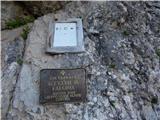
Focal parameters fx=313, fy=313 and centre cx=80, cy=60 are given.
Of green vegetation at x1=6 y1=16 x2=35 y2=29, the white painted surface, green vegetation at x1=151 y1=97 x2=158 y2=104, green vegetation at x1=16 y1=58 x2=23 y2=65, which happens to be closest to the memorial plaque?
the white painted surface

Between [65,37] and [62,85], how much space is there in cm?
67

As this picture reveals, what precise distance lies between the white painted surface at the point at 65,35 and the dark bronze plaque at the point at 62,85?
0.41 metres

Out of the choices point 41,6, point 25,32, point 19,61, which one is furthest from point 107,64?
point 41,6

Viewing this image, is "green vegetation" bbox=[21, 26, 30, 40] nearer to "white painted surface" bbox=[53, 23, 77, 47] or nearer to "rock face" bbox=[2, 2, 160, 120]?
"rock face" bbox=[2, 2, 160, 120]

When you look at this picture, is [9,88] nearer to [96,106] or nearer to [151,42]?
[96,106]

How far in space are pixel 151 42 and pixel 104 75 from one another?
0.80 meters

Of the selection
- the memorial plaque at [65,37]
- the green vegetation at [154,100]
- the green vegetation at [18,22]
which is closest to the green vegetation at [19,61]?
the memorial plaque at [65,37]

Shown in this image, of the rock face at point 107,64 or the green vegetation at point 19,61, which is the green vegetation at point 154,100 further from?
the green vegetation at point 19,61

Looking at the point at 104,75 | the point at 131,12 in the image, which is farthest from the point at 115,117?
the point at 131,12

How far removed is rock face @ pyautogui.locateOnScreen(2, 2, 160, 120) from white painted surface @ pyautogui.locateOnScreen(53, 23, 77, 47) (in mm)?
145

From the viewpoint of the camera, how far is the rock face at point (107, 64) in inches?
122

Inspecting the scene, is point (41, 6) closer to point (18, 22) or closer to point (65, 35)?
point (18, 22)

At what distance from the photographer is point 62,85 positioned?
3.16 m

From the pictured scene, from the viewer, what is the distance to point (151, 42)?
3.74 meters
